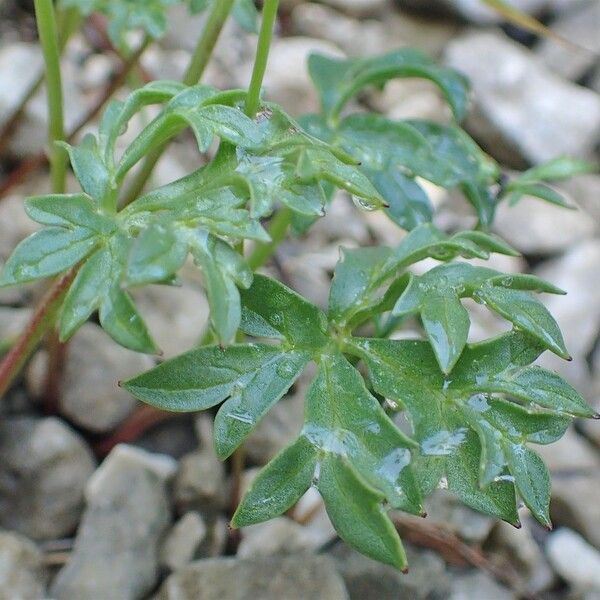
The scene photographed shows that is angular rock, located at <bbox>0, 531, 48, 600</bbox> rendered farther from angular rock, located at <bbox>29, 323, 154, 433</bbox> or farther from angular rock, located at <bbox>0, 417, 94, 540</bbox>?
angular rock, located at <bbox>29, 323, 154, 433</bbox>

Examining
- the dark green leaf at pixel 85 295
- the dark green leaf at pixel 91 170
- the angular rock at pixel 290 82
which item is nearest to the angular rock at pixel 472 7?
the angular rock at pixel 290 82

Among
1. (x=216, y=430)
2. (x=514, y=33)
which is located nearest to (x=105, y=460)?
(x=216, y=430)

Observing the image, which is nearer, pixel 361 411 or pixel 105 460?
pixel 361 411

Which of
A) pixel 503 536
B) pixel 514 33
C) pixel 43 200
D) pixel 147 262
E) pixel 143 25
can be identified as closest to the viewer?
pixel 147 262

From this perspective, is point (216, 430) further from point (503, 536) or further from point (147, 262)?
point (503, 536)

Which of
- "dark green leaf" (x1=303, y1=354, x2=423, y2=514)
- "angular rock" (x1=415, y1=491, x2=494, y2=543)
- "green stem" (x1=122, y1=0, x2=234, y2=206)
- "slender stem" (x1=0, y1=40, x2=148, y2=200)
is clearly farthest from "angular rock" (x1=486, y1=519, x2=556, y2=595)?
"slender stem" (x1=0, y1=40, x2=148, y2=200)

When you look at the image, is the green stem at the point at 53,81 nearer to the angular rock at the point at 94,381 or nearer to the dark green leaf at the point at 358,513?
the angular rock at the point at 94,381

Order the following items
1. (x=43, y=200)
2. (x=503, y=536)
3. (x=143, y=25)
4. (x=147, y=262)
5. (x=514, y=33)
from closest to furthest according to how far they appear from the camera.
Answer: (x=147, y=262)
(x=43, y=200)
(x=143, y=25)
(x=503, y=536)
(x=514, y=33)
